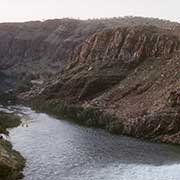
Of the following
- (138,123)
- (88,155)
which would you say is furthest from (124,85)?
(88,155)

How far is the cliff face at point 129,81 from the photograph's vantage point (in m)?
103

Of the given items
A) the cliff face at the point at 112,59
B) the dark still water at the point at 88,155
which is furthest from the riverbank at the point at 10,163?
the cliff face at the point at 112,59

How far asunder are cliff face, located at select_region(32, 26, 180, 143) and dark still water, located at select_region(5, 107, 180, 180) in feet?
23.9

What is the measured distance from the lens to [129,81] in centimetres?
13550

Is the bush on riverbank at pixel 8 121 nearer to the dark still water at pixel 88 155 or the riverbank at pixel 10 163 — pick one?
the dark still water at pixel 88 155

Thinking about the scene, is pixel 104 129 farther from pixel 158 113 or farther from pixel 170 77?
pixel 170 77

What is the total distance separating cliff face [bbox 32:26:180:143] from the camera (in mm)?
102875

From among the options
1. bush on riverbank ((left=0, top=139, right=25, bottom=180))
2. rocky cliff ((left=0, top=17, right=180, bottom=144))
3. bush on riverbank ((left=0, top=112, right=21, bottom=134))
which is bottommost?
bush on riverbank ((left=0, top=139, right=25, bottom=180))

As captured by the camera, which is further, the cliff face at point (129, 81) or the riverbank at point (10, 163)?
the cliff face at point (129, 81)

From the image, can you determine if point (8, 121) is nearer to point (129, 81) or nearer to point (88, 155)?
point (129, 81)

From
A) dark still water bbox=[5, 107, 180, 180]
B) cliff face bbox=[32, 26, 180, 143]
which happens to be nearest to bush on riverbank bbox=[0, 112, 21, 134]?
dark still water bbox=[5, 107, 180, 180]

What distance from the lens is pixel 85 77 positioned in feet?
485

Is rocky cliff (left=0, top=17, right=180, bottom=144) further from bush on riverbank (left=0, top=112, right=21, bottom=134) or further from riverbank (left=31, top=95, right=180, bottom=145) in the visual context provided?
bush on riverbank (left=0, top=112, right=21, bottom=134)

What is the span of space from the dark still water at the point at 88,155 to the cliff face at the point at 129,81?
728 centimetres
